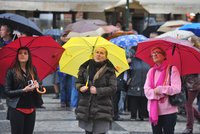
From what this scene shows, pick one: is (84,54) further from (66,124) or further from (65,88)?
(65,88)

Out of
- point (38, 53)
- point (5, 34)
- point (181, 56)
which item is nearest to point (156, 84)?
point (181, 56)

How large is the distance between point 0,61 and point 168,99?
7.54 ft

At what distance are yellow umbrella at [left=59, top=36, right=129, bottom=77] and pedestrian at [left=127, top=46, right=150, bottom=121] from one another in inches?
132

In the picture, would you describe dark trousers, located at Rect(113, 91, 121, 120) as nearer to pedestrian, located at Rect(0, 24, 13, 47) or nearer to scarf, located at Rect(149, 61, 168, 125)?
pedestrian, located at Rect(0, 24, 13, 47)

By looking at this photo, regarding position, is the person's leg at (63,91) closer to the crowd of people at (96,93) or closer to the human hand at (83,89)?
the crowd of people at (96,93)

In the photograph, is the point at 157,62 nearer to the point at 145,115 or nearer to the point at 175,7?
the point at 145,115

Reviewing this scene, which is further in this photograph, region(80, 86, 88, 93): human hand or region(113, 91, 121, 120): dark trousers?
region(113, 91, 121, 120): dark trousers

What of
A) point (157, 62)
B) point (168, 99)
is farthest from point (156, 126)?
point (157, 62)

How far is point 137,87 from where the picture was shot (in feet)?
35.9

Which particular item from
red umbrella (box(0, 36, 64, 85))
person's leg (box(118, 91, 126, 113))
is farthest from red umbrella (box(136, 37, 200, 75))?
person's leg (box(118, 91, 126, 113))

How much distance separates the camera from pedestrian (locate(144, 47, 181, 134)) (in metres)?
6.90

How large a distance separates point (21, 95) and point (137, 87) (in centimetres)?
464

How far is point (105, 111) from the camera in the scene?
277 inches

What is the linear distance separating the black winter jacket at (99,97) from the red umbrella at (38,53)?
0.47 m
